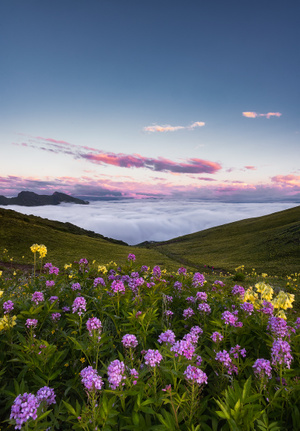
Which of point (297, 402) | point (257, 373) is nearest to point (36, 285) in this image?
point (257, 373)

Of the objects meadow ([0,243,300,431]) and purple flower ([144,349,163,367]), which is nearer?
meadow ([0,243,300,431])

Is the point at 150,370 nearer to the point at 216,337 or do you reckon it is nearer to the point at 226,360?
the point at 226,360

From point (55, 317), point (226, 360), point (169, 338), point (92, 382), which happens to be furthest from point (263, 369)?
point (55, 317)

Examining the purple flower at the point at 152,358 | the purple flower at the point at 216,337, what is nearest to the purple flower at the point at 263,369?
the purple flower at the point at 216,337

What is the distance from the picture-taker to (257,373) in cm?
289

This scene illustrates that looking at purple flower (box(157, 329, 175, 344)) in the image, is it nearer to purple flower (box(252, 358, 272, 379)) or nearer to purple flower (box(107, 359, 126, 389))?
purple flower (box(107, 359, 126, 389))

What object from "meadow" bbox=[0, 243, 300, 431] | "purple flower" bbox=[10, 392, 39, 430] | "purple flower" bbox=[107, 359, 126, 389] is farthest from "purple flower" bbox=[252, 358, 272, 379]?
"purple flower" bbox=[10, 392, 39, 430]

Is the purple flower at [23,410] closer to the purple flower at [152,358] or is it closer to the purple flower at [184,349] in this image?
the purple flower at [152,358]

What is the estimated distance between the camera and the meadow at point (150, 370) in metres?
2.37

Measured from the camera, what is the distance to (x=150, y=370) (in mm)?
2781

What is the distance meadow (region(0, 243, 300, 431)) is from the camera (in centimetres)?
237

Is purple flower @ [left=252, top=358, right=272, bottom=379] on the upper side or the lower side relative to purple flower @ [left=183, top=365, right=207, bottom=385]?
lower

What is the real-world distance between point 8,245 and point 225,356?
183 ft

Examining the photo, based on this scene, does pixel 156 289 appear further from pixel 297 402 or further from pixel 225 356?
pixel 297 402
